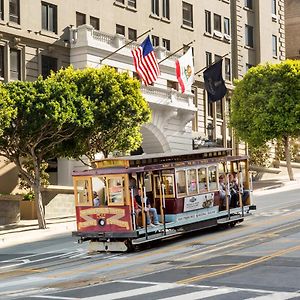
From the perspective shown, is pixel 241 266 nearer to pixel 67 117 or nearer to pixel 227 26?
pixel 67 117

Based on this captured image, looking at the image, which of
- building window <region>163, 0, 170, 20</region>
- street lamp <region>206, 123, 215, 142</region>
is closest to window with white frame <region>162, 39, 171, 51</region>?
building window <region>163, 0, 170, 20</region>

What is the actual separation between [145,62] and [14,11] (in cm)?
831

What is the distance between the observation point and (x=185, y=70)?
47.3 metres

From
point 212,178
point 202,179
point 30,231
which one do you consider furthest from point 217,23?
point 202,179

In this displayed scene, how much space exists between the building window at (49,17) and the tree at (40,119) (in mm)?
10729

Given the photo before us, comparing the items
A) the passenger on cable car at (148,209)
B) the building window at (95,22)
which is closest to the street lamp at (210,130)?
the building window at (95,22)

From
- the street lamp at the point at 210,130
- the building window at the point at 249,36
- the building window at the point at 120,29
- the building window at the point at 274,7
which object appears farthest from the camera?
the building window at the point at 274,7

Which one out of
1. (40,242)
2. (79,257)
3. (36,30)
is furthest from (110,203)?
(36,30)

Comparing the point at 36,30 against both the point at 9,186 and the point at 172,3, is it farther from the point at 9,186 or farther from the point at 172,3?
the point at 172,3

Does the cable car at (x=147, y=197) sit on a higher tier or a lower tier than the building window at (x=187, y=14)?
lower

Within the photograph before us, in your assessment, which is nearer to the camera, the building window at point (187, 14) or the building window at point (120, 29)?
the building window at point (120, 29)

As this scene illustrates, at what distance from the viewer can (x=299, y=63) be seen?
53.5m

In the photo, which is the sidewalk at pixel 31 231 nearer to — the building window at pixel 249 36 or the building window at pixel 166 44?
the building window at pixel 166 44

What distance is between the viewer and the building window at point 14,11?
41406 mm
